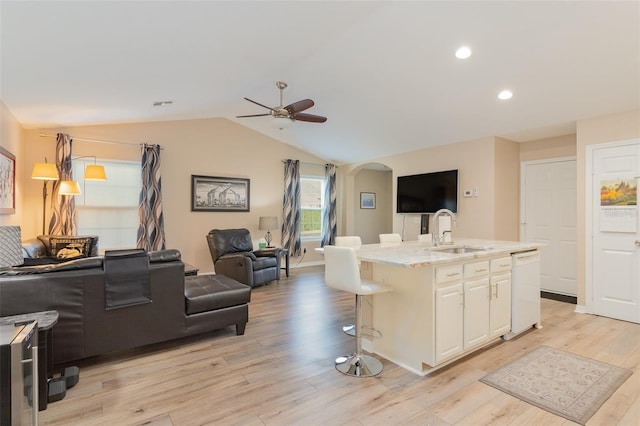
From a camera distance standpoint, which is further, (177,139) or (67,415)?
(177,139)

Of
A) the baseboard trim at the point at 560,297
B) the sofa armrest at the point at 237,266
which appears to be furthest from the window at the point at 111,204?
the baseboard trim at the point at 560,297

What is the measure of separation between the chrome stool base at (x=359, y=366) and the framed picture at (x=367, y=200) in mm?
5917

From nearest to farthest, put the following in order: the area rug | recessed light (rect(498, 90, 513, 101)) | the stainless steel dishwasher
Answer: the area rug → the stainless steel dishwasher → recessed light (rect(498, 90, 513, 101))

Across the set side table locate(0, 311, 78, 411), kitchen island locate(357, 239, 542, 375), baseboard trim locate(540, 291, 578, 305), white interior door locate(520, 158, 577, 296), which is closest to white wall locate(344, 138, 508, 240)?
white interior door locate(520, 158, 577, 296)

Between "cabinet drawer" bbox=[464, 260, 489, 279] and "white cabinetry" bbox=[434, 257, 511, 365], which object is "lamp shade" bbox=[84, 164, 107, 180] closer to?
"white cabinetry" bbox=[434, 257, 511, 365]

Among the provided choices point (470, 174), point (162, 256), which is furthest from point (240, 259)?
point (470, 174)

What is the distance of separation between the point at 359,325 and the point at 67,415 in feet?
6.52

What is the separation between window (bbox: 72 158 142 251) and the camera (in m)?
5.23

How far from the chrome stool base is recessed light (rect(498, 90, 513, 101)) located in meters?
3.42

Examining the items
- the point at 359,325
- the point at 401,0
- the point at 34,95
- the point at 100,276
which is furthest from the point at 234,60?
the point at 359,325

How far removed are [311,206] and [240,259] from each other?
2867 millimetres

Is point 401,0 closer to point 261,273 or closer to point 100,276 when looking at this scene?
point 100,276

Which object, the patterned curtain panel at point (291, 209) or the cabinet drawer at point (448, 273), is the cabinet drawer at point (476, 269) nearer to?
the cabinet drawer at point (448, 273)

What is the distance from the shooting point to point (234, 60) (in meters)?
3.39
